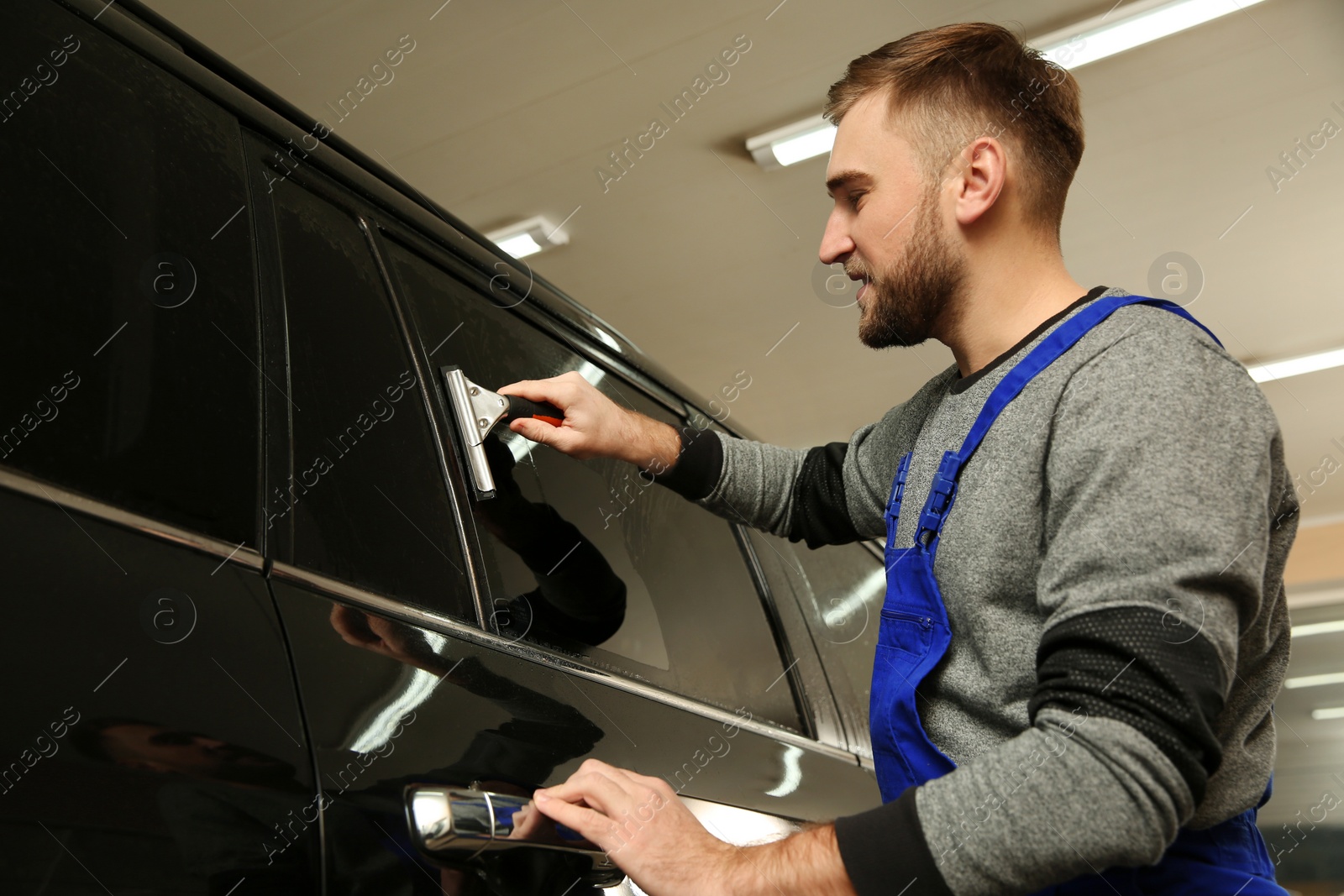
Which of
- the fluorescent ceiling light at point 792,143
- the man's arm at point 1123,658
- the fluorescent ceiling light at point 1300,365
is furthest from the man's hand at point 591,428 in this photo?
the fluorescent ceiling light at point 1300,365

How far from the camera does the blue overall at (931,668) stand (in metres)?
0.99

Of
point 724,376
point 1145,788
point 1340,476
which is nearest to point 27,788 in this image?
point 1145,788

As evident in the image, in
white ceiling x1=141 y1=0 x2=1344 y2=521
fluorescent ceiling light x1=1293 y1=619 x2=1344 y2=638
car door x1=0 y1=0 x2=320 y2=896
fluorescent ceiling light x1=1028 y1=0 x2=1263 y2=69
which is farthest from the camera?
fluorescent ceiling light x1=1293 y1=619 x2=1344 y2=638

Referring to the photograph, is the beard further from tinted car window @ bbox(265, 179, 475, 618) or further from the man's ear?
tinted car window @ bbox(265, 179, 475, 618)

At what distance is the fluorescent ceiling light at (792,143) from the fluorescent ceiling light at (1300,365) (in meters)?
4.64

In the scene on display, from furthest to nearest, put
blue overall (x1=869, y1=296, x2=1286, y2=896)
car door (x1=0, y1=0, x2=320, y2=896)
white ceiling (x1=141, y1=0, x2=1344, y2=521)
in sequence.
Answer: white ceiling (x1=141, y1=0, x2=1344, y2=521) < blue overall (x1=869, y1=296, x2=1286, y2=896) < car door (x1=0, y1=0, x2=320, y2=896)

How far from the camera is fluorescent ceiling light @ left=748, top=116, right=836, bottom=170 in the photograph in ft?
15.9

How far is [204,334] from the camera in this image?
885mm

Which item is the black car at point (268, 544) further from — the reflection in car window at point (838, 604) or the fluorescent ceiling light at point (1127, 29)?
the fluorescent ceiling light at point (1127, 29)

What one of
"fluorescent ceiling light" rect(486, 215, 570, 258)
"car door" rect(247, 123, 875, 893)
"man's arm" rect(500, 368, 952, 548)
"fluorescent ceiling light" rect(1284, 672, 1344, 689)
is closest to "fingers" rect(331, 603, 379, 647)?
"car door" rect(247, 123, 875, 893)

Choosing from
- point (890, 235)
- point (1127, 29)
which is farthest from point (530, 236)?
point (890, 235)

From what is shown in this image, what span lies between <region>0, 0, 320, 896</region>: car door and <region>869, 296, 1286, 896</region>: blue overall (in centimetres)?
66

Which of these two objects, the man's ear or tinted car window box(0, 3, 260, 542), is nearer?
tinted car window box(0, 3, 260, 542)

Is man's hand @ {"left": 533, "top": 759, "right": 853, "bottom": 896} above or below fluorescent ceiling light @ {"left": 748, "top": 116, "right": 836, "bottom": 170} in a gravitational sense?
below
